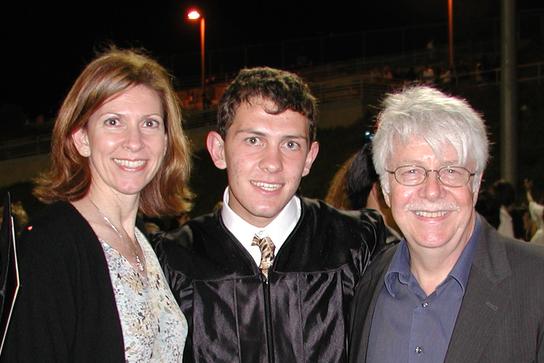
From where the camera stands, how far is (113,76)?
3189mm

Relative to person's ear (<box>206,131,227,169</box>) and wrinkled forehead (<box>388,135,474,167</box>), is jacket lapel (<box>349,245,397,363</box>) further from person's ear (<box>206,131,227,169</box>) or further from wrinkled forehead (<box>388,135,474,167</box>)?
person's ear (<box>206,131,227,169</box>)

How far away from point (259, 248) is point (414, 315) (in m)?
0.96

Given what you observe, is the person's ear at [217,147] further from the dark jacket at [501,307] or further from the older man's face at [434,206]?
the dark jacket at [501,307]

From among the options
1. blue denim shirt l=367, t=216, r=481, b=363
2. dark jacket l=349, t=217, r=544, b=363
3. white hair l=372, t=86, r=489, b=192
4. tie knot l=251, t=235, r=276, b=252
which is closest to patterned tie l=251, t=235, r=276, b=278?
tie knot l=251, t=235, r=276, b=252

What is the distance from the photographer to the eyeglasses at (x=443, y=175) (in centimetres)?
289

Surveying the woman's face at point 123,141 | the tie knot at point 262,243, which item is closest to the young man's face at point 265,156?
the tie knot at point 262,243

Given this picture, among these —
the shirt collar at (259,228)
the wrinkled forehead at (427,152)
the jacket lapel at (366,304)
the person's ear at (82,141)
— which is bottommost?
the jacket lapel at (366,304)

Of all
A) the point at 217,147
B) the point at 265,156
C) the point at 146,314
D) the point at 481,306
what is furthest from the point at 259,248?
the point at 481,306

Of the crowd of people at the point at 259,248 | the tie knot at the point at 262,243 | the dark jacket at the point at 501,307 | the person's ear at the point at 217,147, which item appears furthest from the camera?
the person's ear at the point at 217,147

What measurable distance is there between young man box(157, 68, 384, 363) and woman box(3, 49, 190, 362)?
9.4 inches

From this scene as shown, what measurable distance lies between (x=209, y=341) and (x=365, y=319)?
2.69 feet

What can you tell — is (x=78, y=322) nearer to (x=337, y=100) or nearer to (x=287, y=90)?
(x=287, y=90)

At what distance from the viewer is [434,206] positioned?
9.50 feet

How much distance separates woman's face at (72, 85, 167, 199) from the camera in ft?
10.5
